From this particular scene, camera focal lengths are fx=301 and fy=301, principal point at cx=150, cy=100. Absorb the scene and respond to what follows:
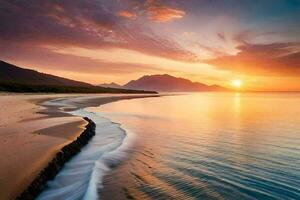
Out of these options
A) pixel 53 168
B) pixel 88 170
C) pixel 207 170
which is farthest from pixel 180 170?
pixel 53 168

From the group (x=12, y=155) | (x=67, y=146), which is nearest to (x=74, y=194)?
(x=12, y=155)

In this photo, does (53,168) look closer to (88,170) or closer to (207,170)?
(88,170)

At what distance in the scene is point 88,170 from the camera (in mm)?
11789

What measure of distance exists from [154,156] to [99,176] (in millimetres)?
4262

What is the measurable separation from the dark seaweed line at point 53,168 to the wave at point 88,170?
0.56 ft

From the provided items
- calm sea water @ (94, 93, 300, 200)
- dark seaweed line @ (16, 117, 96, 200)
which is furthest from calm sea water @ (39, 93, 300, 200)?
dark seaweed line @ (16, 117, 96, 200)

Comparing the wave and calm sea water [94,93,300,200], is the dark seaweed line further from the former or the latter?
calm sea water [94,93,300,200]

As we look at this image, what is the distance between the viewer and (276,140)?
20.3m

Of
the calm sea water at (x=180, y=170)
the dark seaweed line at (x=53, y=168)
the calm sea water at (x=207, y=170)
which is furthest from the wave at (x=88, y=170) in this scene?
the calm sea water at (x=207, y=170)

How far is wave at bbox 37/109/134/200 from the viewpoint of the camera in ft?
30.2

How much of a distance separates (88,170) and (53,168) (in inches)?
54.5

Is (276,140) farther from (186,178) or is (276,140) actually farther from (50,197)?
(50,197)

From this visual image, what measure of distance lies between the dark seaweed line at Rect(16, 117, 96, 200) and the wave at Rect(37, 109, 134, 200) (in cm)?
17

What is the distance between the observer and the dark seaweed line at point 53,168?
853cm
